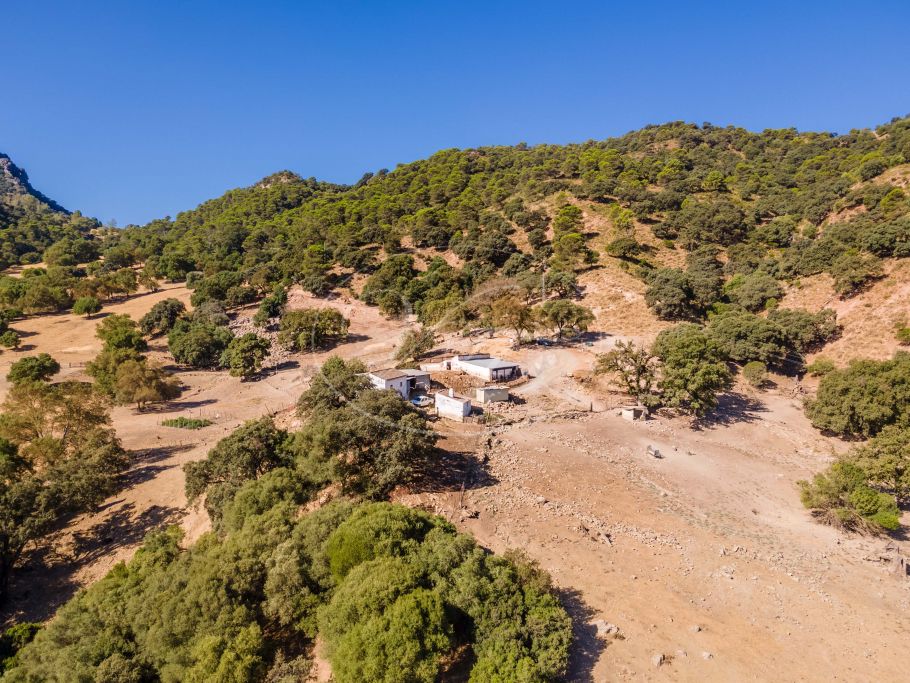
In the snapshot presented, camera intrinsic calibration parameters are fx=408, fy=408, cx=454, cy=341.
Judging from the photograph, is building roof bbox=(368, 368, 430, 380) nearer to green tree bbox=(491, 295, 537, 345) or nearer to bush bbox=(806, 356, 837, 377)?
green tree bbox=(491, 295, 537, 345)

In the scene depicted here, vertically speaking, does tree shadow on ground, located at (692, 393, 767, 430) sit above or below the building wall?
below

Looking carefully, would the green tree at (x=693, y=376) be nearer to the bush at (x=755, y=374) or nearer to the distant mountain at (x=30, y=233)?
the bush at (x=755, y=374)

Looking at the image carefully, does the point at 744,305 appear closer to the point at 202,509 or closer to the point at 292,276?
the point at 202,509

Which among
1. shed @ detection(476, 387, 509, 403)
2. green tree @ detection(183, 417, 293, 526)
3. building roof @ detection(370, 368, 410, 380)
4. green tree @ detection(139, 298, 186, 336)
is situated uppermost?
green tree @ detection(139, 298, 186, 336)

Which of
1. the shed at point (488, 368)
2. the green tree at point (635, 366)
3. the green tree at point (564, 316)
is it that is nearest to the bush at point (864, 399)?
the green tree at point (635, 366)

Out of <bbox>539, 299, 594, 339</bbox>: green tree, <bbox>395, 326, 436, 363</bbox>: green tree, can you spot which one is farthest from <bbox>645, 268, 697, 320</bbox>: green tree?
<bbox>395, 326, 436, 363</bbox>: green tree

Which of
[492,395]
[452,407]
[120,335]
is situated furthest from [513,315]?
[120,335]

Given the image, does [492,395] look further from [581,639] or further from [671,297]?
[671,297]

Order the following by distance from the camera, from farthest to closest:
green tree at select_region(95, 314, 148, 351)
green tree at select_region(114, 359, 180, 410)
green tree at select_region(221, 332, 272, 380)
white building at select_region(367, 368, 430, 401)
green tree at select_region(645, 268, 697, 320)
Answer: green tree at select_region(95, 314, 148, 351), green tree at select_region(645, 268, 697, 320), green tree at select_region(221, 332, 272, 380), green tree at select_region(114, 359, 180, 410), white building at select_region(367, 368, 430, 401)
